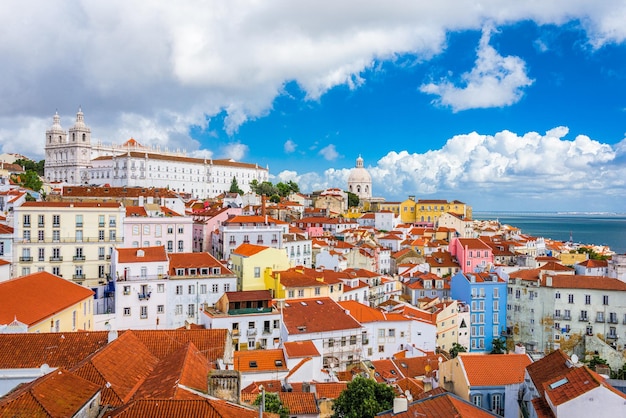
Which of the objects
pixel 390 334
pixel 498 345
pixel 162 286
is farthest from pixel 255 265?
pixel 498 345

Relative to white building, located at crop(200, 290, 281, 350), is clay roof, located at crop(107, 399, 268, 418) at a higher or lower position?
higher

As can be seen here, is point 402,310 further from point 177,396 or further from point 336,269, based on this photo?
point 177,396

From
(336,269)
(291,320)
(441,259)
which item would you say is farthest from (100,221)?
(441,259)

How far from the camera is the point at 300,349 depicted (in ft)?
103

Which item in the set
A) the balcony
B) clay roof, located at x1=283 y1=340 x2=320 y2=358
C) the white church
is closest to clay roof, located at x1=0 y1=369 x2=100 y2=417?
clay roof, located at x1=283 y1=340 x2=320 y2=358

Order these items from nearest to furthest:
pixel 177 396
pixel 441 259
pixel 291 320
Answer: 1. pixel 177 396
2. pixel 291 320
3. pixel 441 259

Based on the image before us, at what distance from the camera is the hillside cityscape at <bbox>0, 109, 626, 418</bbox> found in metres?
15.9

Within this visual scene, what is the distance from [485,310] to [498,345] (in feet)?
12.3

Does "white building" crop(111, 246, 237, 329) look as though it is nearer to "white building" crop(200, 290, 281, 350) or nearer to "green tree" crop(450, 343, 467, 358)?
"white building" crop(200, 290, 281, 350)

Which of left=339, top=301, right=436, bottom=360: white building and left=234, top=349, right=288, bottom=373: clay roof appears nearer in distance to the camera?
left=234, top=349, right=288, bottom=373: clay roof

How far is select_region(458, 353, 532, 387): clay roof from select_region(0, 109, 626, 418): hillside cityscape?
9cm

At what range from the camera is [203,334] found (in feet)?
74.2

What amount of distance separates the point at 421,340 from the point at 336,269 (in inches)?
718

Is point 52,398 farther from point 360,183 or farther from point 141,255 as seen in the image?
point 360,183
